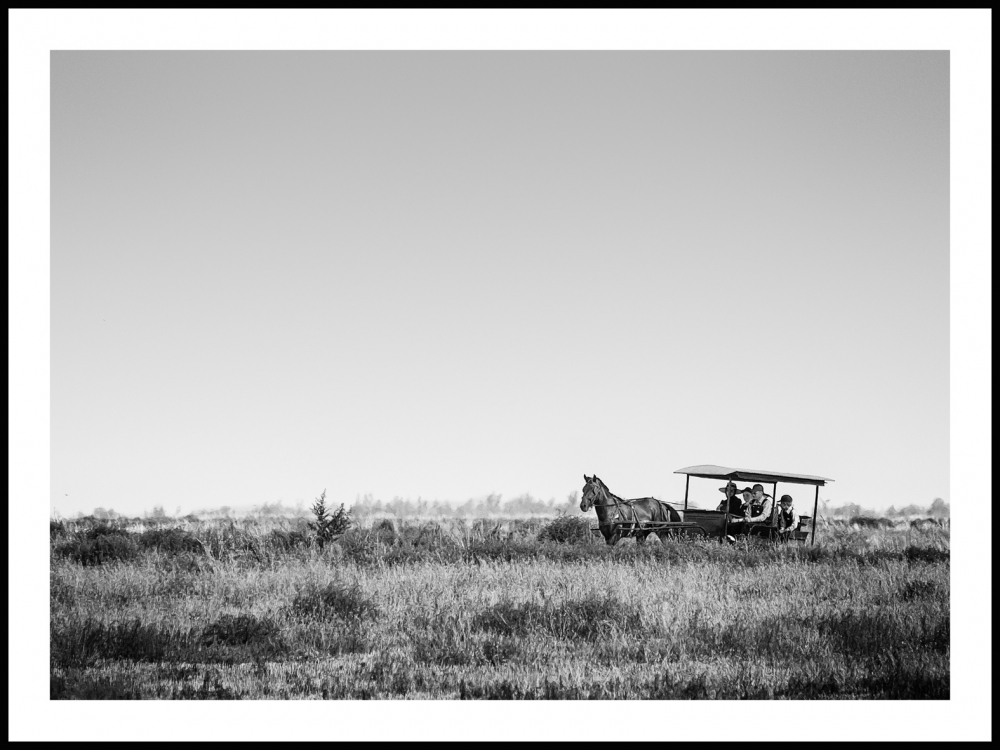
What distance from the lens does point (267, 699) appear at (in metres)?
8.20

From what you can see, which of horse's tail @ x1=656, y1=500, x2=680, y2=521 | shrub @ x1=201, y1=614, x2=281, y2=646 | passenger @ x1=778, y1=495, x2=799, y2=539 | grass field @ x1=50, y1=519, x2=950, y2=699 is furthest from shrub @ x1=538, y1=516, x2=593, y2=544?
shrub @ x1=201, y1=614, x2=281, y2=646

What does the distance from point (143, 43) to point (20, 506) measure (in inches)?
181

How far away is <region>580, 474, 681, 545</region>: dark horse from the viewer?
15.7 m

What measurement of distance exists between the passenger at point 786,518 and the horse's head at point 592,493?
298 cm

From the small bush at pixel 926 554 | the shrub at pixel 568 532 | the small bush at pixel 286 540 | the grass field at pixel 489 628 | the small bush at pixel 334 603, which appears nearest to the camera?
the grass field at pixel 489 628

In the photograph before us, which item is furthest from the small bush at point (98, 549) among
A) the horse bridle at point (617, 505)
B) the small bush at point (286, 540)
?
the horse bridle at point (617, 505)

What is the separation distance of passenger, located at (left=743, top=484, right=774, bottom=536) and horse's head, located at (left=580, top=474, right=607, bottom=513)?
2.45m

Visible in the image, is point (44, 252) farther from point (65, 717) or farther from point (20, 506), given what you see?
point (65, 717)

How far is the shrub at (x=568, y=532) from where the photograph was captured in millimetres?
16219

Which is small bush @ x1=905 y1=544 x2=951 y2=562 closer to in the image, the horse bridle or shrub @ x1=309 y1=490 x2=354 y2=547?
the horse bridle

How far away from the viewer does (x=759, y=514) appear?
15.5 m

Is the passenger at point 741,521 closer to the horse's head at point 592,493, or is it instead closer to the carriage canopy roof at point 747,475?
the carriage canopy roof at point 747,475

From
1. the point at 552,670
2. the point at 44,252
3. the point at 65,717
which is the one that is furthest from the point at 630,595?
the point at 44,252

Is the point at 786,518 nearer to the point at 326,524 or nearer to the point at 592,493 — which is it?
the point at 592,493
